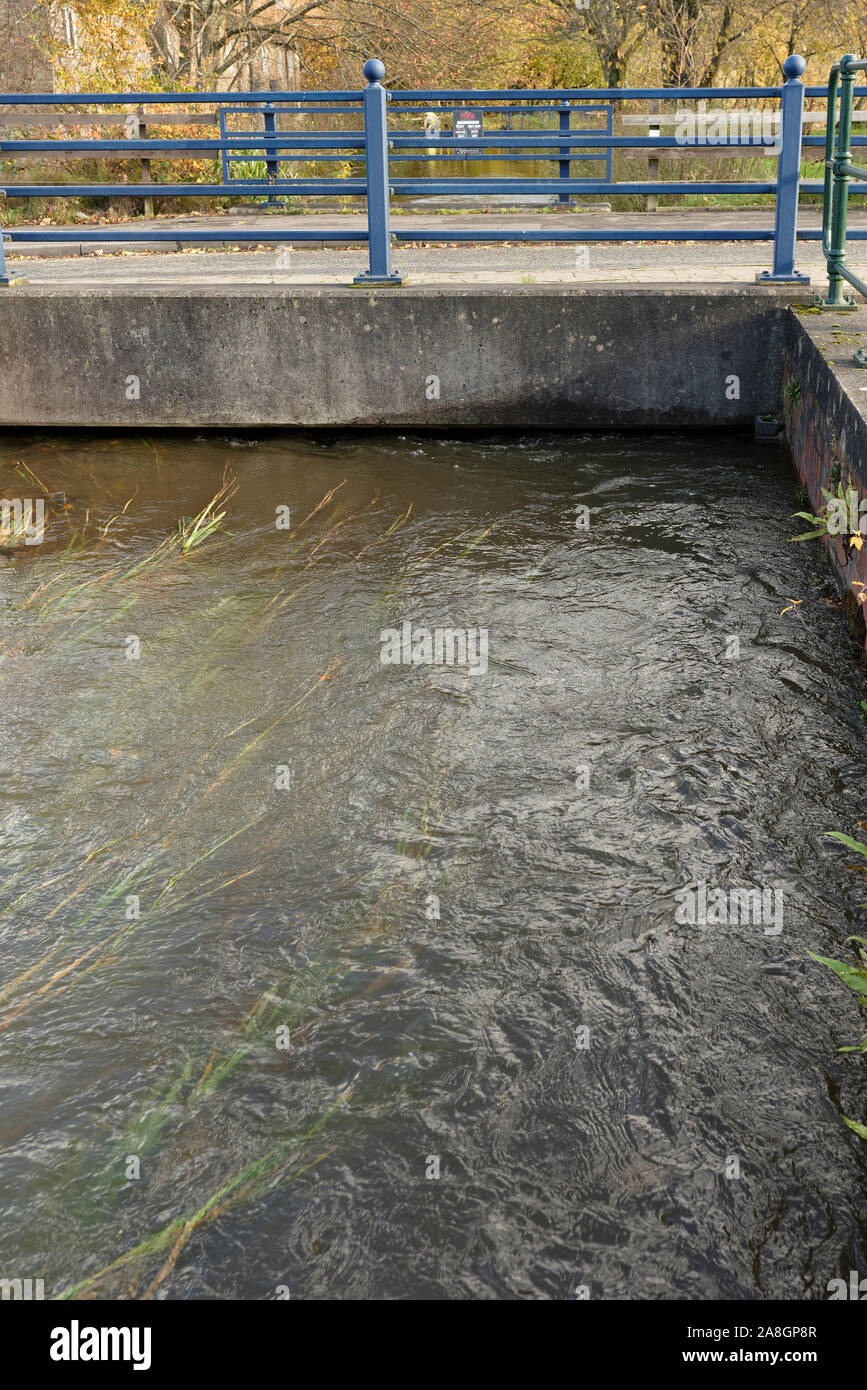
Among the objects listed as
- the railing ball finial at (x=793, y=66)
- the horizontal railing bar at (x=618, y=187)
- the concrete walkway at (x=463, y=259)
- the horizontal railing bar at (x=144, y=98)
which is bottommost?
the concrete walkway at (x=463, y=259)

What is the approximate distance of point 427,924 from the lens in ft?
11.6

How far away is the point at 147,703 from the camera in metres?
4.90

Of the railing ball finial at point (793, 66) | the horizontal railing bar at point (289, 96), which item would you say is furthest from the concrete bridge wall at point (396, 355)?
the horizontal railing bar at point (289, 96)

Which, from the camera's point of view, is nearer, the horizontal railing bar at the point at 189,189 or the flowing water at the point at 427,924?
the flowing water at the point at 427,924

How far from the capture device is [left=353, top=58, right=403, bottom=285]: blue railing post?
782cm

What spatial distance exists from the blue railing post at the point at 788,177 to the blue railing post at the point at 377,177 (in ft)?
7.76

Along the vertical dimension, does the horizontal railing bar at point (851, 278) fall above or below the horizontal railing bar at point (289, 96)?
below

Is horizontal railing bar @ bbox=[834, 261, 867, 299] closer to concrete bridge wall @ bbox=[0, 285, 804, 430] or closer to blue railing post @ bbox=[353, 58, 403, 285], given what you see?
concrete bridge wall @ bbox=[0, 285, 804, 430]

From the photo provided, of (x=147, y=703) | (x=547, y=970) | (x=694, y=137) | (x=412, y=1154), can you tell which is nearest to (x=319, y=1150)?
(x=412, y=1154)

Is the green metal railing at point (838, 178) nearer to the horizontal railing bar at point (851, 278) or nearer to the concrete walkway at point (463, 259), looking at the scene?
the horizontal railing bar at point (851, 278)

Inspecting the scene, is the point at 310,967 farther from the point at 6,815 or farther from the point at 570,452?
the point at 570,452

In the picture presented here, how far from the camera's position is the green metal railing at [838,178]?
6.68 meters

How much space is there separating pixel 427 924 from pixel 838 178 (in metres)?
5.45

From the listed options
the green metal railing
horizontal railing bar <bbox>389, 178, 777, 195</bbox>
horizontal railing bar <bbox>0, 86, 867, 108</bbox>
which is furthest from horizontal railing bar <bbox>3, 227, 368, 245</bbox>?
the green metal railing
